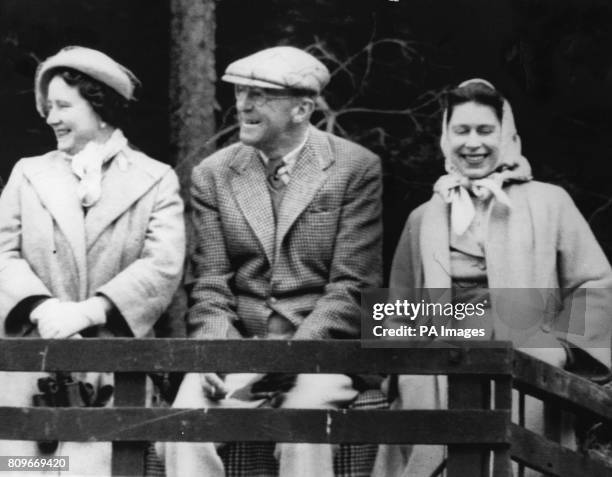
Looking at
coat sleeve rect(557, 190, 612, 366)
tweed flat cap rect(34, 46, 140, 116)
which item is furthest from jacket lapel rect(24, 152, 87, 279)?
coat sleeve rect(557, 190, 612, 366)

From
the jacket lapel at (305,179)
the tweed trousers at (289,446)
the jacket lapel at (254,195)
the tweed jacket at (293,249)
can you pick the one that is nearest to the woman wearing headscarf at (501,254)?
the tweed jacket at (293,249)

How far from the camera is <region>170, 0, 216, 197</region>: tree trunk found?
8703 millimetres

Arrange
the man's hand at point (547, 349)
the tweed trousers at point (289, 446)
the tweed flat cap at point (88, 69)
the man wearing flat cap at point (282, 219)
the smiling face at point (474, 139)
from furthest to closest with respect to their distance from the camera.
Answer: the tweed flat cap at point (88, 69), the smiling face at point (474, 139), the man wearing flat cap at point (282, 219), the man's hand at point (547, 349), the tweed trousers at point (289, 446)

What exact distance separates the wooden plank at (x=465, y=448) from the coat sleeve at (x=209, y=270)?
47.7 inches

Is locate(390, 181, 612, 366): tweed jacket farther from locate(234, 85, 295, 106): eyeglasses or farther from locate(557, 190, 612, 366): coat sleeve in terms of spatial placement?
locate(234, 85, 295, 106): eyeglasses

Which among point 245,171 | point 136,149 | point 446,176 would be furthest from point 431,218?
point 136,149

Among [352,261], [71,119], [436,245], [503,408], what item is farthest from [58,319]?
[503,408]

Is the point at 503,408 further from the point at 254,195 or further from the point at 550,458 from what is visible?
the point at 254,195

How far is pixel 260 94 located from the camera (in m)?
8.55

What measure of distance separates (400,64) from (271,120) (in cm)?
65

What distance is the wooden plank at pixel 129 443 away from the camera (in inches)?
299

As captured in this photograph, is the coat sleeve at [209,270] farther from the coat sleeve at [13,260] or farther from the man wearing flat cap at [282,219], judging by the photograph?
the coat sleeve at [13,260]

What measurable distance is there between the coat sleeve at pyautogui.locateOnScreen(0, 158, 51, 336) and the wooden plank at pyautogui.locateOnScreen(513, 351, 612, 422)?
7.10 ft

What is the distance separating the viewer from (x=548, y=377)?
773 cm
